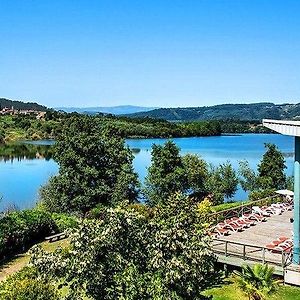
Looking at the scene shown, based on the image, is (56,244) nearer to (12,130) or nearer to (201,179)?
(201,179)

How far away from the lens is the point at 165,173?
35156 millimetres

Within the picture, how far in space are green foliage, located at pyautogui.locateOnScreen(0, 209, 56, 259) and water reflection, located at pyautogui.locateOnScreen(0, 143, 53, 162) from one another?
55928 millimetres

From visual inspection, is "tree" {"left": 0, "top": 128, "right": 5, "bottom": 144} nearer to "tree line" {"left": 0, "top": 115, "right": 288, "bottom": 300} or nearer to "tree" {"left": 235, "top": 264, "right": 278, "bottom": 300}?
"tree line" {"left": 0, "top": 115, "right": 288, "bottom": 300}

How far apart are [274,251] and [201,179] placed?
938 inches

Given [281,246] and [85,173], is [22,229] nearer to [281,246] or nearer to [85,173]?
[85,173]

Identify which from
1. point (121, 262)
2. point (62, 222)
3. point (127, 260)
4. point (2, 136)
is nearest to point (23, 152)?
point (2, 136)

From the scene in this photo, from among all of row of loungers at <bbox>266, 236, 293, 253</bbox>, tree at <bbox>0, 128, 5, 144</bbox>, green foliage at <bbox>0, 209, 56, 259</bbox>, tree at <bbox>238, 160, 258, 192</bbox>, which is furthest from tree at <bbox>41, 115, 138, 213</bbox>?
tree at <bbox>0, 128, 5, 144</bbox>

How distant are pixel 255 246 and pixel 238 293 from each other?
2.19 metres

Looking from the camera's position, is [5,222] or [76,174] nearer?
[5,222]

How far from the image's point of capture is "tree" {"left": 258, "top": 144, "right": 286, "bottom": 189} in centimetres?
3744

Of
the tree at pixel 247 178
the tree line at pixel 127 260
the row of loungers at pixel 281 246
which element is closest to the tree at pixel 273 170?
the tree at pixel 247 178

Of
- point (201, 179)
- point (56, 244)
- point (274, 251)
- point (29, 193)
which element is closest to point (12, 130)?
point (29, 193)

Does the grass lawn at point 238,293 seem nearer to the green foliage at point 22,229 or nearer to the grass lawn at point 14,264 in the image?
the grass lawn at point 14,264

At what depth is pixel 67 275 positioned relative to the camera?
7.92m
